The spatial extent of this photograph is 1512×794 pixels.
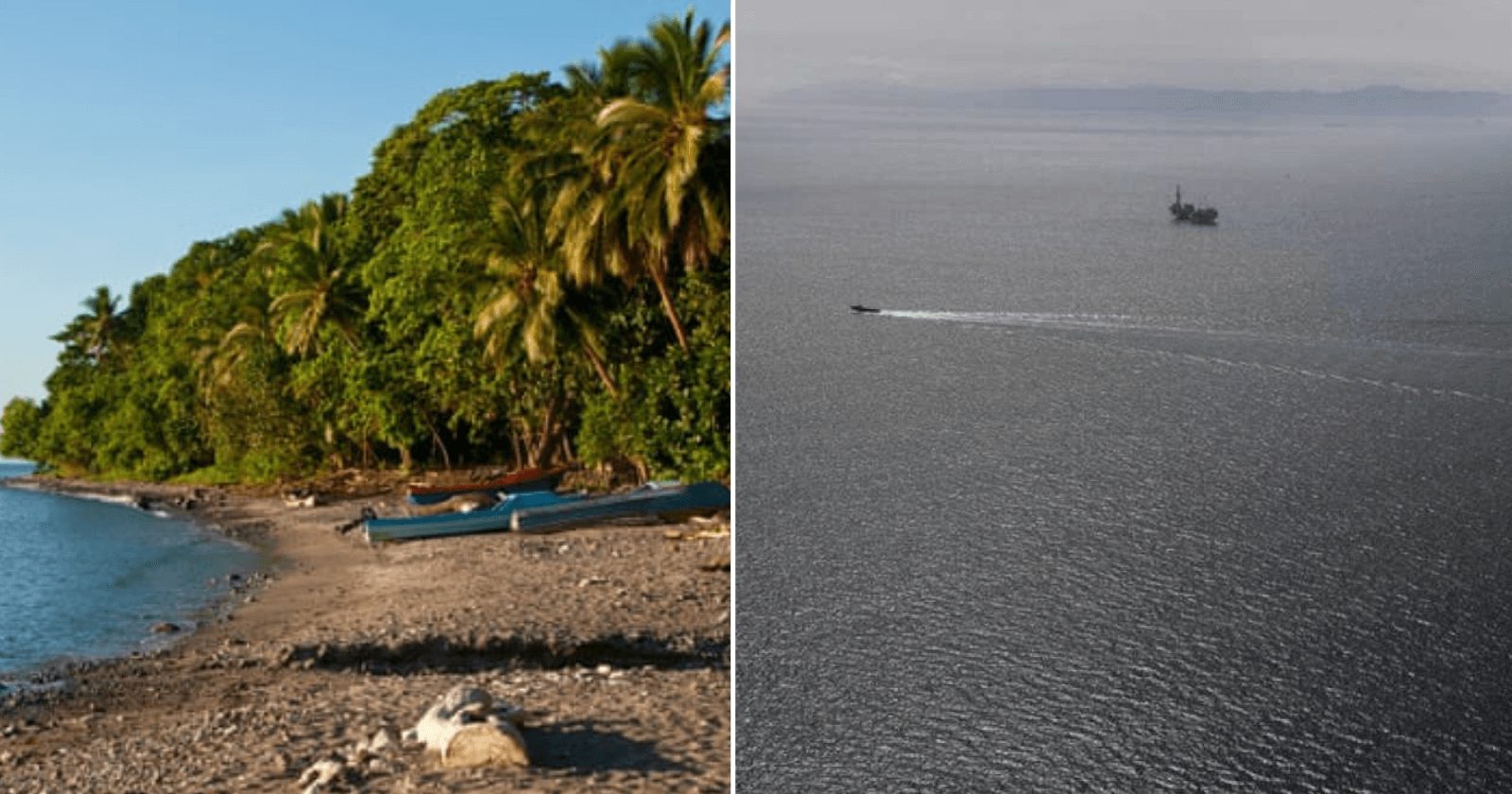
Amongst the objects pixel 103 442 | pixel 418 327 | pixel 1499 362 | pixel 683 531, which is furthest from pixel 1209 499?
pixel 103 442

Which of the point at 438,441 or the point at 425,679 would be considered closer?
the point at 425,679

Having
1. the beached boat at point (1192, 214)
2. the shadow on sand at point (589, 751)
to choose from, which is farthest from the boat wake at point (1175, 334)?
the shadow on sand at point (589, 751)

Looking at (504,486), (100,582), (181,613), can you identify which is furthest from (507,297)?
(100,582)

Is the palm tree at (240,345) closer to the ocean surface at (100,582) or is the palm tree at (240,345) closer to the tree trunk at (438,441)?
the ocean surface at (100,582)

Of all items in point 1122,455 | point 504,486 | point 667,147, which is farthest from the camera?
Result: point 504,486

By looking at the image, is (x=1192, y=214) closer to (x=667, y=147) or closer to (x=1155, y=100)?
(x=1155, y=100)

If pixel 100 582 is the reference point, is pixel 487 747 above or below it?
above

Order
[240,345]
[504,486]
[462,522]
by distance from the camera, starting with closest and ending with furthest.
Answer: [462,522] < [504,486] < [240,345]
